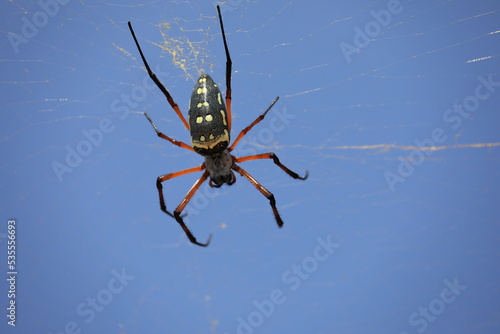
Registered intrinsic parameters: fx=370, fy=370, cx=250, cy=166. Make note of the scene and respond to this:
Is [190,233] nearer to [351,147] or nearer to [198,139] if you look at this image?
[198,139]

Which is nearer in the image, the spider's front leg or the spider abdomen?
the spider abdomen

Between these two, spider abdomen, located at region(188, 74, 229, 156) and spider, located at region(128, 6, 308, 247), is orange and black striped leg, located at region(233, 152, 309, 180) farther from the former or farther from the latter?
spider abdomen, located at region(188, 74, 229, 156)

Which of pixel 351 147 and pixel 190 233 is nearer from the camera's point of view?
pixel 190 233

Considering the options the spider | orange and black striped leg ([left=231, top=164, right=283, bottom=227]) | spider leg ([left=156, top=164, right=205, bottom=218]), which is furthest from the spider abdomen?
orange and black striped leg ([left=231, top=164, right=283, bottom=227])

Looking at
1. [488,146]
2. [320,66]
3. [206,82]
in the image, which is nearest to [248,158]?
[206,82]

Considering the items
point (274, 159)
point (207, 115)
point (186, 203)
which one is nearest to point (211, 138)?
point (207, 115)

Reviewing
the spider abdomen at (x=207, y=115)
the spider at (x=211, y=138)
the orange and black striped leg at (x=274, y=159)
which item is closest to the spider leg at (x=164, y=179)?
the spider at (x=211, y=138)

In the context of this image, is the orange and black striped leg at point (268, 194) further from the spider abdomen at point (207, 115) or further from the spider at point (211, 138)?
the spider abdomen at point (207, 115)
